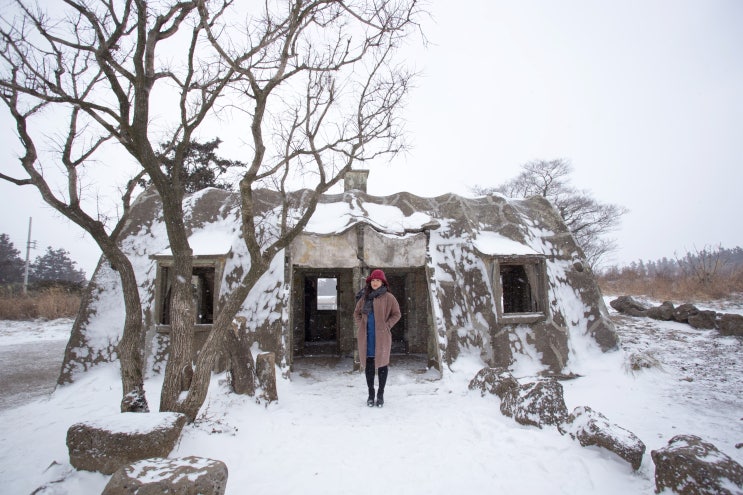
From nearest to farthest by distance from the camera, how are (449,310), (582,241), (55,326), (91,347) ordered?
1. (91,347)
2. (449,310)
3. (55,326)
4. (582,241)

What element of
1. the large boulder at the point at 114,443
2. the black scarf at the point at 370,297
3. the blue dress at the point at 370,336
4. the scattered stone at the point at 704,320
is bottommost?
the large boulder at the point at 114,443

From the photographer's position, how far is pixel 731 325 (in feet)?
27.6

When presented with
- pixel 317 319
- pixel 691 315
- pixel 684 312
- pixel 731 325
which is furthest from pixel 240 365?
pixel 684 312

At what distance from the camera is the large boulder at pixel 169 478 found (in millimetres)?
2357

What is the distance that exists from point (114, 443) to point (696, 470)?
14.5ft

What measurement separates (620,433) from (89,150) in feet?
23.7

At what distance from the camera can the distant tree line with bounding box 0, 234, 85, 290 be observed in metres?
29.1

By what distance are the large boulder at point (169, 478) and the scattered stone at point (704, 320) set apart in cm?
1158

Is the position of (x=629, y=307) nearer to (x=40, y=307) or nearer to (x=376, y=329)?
(x=376, y=329)

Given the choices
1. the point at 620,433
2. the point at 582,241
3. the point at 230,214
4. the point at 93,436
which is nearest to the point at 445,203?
the point at 230,214

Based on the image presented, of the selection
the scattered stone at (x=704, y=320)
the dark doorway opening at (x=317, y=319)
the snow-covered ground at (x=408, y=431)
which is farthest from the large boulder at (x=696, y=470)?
the scattered stone at (x=704, y=320)

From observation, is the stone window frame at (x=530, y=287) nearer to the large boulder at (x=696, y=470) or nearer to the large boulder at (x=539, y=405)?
the large boulder at (x=539, y=405)

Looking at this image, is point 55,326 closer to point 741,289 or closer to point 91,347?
point 91,347

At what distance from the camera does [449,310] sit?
7129 millimetres
